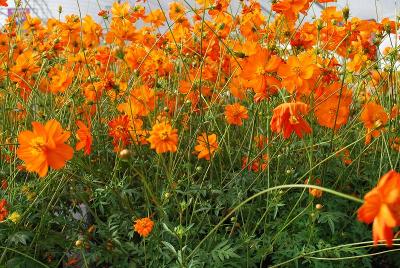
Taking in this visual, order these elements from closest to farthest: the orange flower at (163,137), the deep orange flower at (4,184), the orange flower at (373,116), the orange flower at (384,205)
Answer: the orange flower at (384,205)
the orange flower at (163,137)
the orange flower at (373,116)
the deep orange flower at (4,184)

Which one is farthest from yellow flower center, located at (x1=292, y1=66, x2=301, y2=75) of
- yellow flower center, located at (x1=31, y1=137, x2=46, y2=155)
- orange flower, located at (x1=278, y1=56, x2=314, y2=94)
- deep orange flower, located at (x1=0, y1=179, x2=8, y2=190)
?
deep orange flower, located at (x1=0, y1=179, x2=8, y2=190)

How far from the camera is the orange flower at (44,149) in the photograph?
83cm

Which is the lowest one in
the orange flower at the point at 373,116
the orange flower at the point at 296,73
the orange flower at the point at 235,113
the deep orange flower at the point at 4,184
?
the deep orange flower at the point at 4,184

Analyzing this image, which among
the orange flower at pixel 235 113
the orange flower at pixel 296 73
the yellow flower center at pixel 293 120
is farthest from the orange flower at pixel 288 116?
the orange flower at pixel 235 113

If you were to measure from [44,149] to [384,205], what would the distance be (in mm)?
556

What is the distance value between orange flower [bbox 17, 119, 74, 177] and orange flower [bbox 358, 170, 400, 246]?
0.52 meters

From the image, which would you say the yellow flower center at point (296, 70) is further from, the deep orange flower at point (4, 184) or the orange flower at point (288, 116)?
the deep orange flower at point (4, 184)

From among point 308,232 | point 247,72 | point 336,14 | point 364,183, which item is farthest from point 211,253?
point 336,14

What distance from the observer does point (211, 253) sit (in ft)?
3.42

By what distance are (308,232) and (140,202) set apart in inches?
19.0

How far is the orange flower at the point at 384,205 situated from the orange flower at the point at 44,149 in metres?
0.52

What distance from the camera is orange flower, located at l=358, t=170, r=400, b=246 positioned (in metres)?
0.49

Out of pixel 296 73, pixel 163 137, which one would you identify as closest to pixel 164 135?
pixel 163 137

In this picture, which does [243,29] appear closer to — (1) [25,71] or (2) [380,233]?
(1) [25,71]
